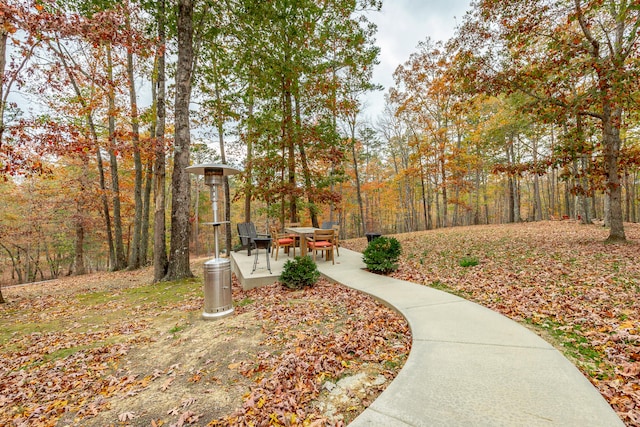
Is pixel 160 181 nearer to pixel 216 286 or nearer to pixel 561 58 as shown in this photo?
pixel 216 286

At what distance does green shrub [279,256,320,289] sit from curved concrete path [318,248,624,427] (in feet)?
8.19

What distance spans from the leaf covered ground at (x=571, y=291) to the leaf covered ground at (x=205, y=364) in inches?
62.9

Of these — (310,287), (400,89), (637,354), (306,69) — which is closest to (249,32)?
(306,69)

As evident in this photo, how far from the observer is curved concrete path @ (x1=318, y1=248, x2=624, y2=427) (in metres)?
1.73

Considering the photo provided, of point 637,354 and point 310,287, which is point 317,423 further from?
point 310,287

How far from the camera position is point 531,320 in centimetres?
337

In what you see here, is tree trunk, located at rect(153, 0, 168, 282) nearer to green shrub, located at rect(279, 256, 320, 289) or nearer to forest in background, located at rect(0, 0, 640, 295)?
forest in background, located at rect(0, 0, 640, 295)

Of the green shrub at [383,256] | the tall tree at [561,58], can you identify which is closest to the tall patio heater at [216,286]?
the green shrub at [383,256]

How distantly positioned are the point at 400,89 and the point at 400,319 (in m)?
18.6

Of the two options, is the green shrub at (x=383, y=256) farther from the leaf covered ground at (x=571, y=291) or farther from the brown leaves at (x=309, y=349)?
the brown leaves at (x=309, y=349)

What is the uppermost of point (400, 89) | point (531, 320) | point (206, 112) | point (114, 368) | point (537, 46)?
point (400, 89)

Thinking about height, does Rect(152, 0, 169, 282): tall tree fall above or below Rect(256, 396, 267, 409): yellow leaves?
above

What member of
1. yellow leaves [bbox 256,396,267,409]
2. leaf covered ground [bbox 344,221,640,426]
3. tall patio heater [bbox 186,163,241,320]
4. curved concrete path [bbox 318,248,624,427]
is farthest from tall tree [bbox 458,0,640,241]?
yellow leaves [bbox 256,396,267,409]

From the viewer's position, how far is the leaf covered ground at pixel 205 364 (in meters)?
2.17
